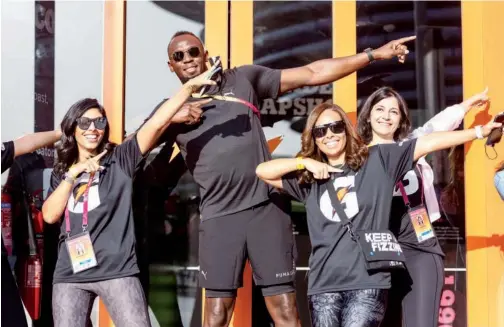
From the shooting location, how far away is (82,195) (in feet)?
13.4

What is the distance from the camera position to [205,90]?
423 cm

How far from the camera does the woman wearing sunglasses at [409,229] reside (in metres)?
3.89

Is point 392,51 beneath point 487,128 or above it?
above

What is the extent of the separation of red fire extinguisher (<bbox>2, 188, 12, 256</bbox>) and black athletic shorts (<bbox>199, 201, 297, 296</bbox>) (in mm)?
1488

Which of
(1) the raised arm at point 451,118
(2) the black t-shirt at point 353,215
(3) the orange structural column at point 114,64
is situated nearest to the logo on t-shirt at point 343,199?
(2) the black t-shirt at point 353,215

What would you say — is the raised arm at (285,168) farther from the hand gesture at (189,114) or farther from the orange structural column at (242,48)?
the orange structural column at (242,48)

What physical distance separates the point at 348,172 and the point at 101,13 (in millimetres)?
2468

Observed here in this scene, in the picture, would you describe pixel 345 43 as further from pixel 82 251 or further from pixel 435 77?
pixel 82 251

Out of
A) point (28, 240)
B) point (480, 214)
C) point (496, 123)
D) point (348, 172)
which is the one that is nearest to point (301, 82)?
point (348, 172)

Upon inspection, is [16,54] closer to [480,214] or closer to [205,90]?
[205,90]

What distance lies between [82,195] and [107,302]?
605mm

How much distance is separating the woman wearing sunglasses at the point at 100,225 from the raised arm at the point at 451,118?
147 cm

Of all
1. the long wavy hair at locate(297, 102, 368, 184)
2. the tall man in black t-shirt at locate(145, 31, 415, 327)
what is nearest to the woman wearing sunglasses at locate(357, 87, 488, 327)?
the tall man in black t-shirt at locate(145, 31, 415, 327)

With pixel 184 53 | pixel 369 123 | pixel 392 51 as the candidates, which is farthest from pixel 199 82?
pixel 392 51
